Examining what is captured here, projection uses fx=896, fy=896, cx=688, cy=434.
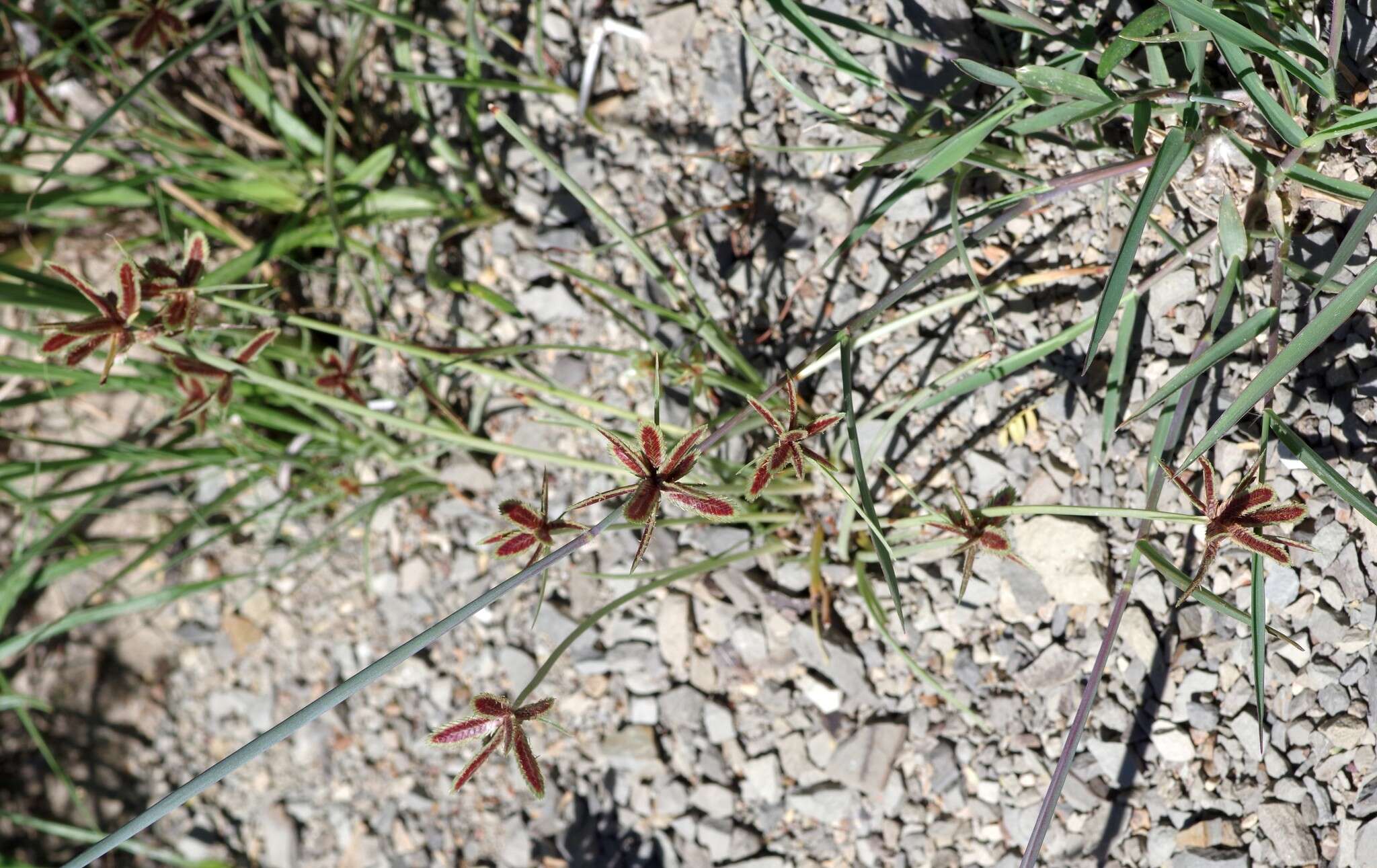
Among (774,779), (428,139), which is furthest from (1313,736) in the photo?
(428,139)

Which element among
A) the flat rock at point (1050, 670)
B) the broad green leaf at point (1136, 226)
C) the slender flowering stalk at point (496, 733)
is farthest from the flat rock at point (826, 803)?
the broad green leaf at point (1136, 226)

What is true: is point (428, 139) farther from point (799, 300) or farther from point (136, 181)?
point (799, 300)

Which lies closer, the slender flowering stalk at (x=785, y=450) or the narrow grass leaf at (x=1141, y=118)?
the slender flowering stalk at (x=785, y=450)

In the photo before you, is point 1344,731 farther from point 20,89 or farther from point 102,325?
point 20,89

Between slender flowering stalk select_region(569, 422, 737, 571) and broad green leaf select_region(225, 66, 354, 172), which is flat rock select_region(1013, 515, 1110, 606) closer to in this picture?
slender flowering stalk select_region(569, 422, 737, 571)

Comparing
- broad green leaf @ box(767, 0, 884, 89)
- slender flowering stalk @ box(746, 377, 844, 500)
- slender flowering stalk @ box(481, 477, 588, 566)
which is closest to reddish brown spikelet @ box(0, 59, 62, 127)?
slender flowering stalk @ box(481, 477, 588, 566)

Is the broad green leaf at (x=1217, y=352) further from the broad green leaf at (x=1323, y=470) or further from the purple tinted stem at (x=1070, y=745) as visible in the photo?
the purple tinted stem at (x=1070, y=745)
